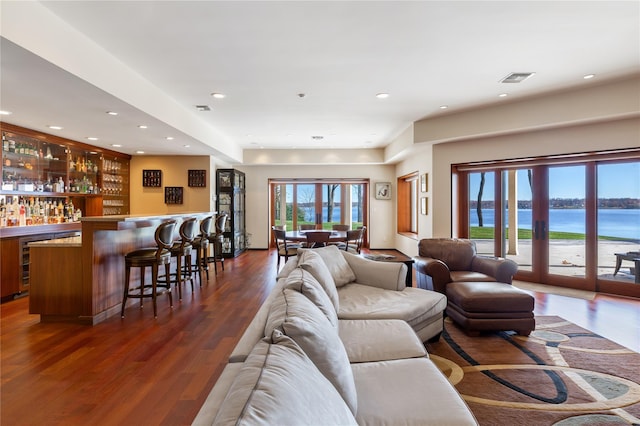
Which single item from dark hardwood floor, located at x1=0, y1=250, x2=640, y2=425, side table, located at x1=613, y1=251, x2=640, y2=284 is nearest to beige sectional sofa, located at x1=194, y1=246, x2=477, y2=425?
dark hardwood floor, located at x1=0, y1=250, x2=640, y2=425

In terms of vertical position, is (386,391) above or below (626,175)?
below

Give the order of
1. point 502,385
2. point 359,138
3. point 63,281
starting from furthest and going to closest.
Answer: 1. point 359,138
2. point 63,281
3. point 502,385

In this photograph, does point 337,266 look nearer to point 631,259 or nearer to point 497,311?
point 497,311

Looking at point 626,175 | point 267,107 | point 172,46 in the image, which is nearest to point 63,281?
point 172,46

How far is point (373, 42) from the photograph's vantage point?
3203 millimetres

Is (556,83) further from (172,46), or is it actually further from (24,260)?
(24,260)

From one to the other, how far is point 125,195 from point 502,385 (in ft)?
26.6

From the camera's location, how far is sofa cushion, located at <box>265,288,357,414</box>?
50.5 inches

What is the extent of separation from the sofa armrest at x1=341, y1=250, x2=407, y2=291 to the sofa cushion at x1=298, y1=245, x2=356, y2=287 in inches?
3.2

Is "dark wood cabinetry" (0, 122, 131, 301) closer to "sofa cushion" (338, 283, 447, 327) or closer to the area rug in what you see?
"sofa cushion" (338, 283, 447, 327)

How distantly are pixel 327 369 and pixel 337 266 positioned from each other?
2.10 meters

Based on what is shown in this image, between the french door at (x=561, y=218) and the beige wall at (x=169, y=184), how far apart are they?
5606 millimetres

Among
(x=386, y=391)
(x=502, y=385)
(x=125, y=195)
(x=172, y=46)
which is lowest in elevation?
(x=502, y=385)

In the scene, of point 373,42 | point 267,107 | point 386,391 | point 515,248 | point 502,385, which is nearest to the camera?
point 386,391
